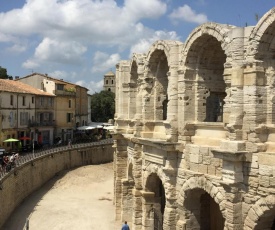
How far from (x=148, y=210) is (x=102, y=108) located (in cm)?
5814

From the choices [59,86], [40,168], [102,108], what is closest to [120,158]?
[40,168]

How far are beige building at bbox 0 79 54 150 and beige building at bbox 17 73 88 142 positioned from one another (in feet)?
5.38

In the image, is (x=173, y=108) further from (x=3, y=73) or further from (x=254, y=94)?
(x=3, y=73)

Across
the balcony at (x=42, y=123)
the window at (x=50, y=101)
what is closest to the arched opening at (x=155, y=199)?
the balcony at (x=42, y=123)

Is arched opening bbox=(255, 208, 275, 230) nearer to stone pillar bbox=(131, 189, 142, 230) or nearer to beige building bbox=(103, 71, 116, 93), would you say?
stone pillar bbox=(131, 189, 142, 230)

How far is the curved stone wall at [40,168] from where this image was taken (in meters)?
25.7

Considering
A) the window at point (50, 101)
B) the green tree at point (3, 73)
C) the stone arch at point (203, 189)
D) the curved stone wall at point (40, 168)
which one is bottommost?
the curved stone wall at point (40, 168)

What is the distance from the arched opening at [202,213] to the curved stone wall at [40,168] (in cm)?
1292

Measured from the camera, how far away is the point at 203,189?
14117mm

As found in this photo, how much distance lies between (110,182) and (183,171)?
24.3 m

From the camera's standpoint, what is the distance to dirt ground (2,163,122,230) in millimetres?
24656

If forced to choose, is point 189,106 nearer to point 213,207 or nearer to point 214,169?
point 214,169

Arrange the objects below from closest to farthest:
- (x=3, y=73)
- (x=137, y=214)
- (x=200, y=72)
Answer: (x=200, y=72)
(x=137, y=214)
(x=3, y=73)

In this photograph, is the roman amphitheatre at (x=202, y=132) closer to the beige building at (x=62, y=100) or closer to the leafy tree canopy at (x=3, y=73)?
the beige building at (x=62, y=100)
